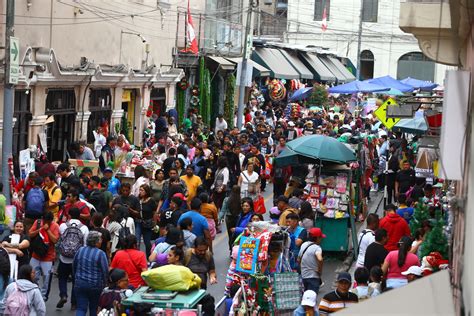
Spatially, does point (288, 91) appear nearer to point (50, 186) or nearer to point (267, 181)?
point (267, 181)

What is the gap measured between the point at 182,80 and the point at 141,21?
14.6 ft

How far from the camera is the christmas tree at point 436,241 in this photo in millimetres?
12383

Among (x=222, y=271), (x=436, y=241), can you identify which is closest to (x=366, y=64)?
(x=222, y=271)

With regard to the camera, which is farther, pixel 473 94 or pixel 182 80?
pixel 182 80

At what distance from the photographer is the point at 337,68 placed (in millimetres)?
60375

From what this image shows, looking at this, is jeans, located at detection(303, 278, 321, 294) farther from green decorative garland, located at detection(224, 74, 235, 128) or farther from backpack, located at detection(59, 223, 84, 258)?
green decorative garland, located at detection(224, 74, 235, 128)

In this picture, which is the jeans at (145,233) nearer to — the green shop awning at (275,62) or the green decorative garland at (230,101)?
the green decorative garland at (230,101)

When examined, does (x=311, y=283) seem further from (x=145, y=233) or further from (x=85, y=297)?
(x=145, y=233)

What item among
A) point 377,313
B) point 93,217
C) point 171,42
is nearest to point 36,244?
point 93,217

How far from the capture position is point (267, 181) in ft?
92.3

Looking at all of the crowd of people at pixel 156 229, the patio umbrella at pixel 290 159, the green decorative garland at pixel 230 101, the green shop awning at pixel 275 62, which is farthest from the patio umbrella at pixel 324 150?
the green shop awning at pixel 275 62

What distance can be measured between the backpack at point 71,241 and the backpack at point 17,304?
90.1 inches

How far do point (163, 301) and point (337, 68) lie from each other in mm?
50314

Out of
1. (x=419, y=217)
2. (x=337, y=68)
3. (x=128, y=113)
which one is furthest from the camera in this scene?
(x=337, y=68)
